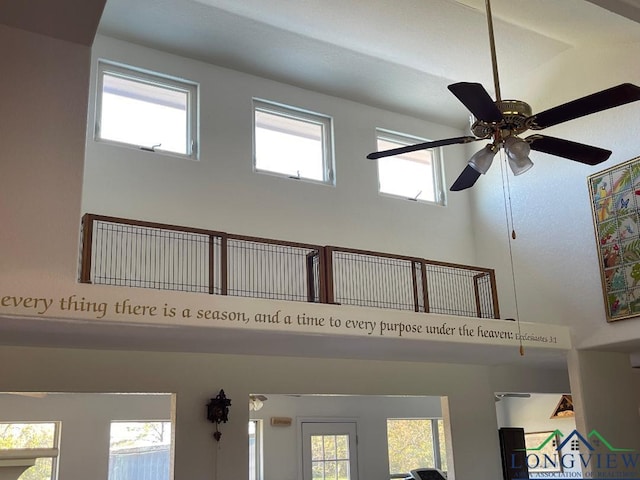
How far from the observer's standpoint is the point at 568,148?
573cm

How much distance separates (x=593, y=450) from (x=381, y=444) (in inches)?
162

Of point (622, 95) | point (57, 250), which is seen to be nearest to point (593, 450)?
point (622, 95)

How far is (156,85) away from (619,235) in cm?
624

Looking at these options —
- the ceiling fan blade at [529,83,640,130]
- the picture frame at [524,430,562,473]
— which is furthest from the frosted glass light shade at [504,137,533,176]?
the picture frame at [524,430,562,473]

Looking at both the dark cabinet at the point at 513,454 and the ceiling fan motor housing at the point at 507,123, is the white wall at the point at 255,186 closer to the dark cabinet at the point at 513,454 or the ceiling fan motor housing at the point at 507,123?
the dark cabinet at the point at 513,454

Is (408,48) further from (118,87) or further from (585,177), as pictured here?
(118,87)

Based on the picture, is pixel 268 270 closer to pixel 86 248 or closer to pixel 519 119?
pixel 86 248

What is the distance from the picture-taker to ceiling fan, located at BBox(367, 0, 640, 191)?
482cm

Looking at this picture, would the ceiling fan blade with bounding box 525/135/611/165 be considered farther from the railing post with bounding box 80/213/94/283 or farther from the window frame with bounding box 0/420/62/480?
the window frame with bounding box 0/420/62/480

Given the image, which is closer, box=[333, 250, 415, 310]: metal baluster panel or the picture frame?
box=[333, 250, 415, 310]: metal baluster panel

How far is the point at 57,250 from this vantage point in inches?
241

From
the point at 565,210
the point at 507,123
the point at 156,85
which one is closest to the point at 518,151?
the point at 507,123

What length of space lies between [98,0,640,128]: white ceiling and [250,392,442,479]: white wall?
5007 millimetres

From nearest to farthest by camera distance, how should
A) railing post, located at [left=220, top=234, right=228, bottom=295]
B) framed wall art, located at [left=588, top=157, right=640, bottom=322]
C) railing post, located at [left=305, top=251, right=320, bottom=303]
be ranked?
railing post, located at [left=220, top=234, right=228, bottom=295]
railing post, located at [left=305, top=251, right=320, bottom=303]
framed wall art, located at [left=588, top=157, right=640, bottom=322]
